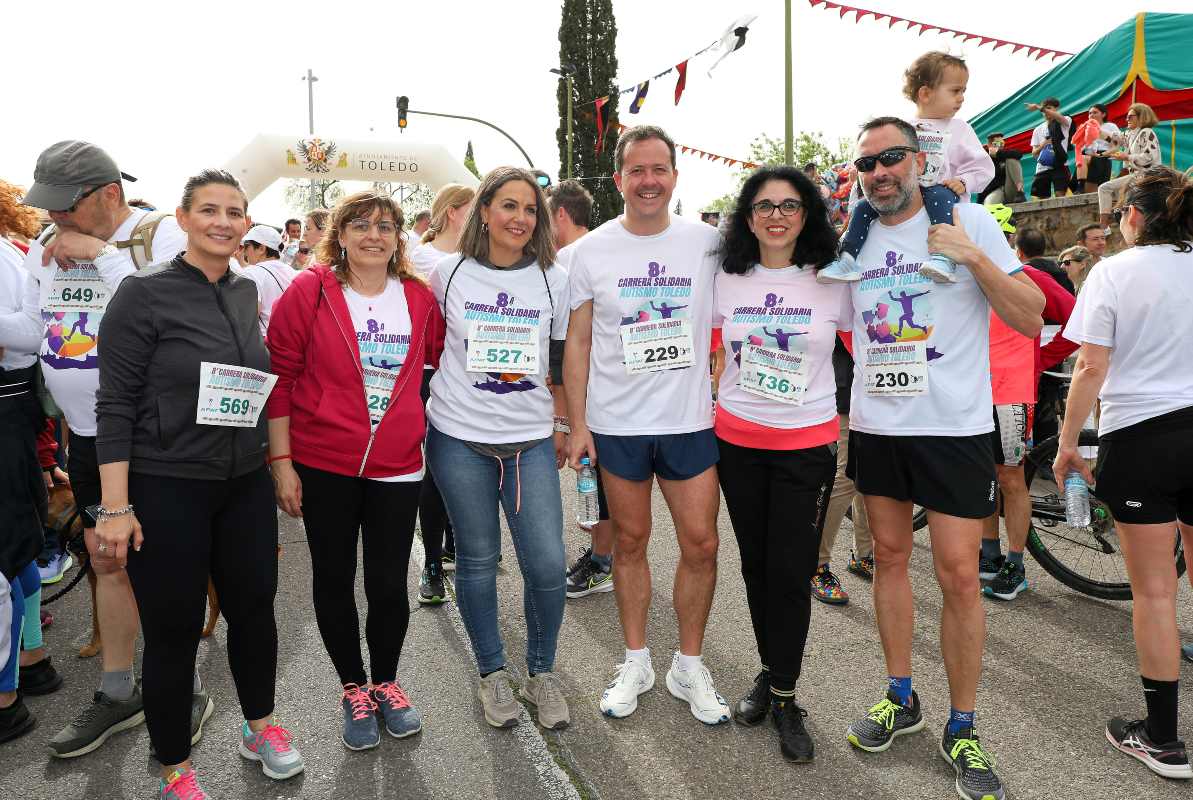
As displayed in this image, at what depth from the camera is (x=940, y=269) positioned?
259 centimetres

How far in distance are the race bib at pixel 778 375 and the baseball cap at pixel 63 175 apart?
2408 mm

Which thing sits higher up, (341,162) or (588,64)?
(588,64)

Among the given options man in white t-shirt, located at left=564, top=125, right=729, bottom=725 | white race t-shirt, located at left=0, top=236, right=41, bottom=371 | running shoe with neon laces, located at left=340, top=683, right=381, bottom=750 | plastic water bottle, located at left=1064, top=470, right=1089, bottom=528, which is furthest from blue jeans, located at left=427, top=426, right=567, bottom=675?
plastic water bottle, located at left=1064, top=470, right=1089, bottom=528

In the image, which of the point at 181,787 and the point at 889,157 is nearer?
the point at 181,787

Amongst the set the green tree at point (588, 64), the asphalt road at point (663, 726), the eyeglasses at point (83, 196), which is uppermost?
the green tree at point (588, 64)

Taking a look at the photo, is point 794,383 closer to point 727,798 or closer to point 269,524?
point 727,798

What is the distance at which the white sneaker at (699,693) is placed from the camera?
10.1 feet

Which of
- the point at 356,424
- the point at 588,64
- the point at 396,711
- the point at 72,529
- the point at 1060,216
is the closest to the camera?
the point at 356,424

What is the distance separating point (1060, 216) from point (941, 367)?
10.8 meters

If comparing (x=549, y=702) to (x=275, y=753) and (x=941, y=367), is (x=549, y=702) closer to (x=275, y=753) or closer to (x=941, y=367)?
(x=275, y=753)

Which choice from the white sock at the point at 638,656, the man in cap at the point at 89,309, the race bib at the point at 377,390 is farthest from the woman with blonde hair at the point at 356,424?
the white sock at the point at 638,656

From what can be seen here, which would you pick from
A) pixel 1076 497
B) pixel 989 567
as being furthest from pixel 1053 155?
pixel 1076 497

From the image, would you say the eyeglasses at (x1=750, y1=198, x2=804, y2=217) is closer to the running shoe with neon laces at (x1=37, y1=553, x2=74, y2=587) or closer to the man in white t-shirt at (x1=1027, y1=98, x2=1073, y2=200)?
the running shoe with neon laces at (x1=37, y1=553, x2=74, y2=587)

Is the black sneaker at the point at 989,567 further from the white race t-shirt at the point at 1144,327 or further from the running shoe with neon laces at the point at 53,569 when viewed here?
the running shoe with neon laces at the point at 53,569
